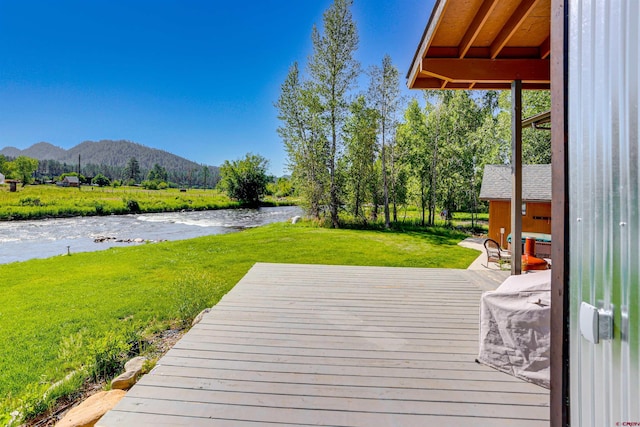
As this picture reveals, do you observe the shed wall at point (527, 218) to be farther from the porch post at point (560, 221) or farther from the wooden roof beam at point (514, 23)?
the porch post at point (560, 221)

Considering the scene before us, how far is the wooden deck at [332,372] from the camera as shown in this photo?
1800 mm

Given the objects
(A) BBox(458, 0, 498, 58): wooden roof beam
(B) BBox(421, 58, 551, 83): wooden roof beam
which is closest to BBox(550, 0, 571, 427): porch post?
(A) BBox(458, 0, 498, 58): wooden roof beam

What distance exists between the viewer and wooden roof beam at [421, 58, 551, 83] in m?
A: 3.42

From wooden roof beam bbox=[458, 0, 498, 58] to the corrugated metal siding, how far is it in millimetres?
1716

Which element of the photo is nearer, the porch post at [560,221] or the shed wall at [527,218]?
the porch post at [560,221]

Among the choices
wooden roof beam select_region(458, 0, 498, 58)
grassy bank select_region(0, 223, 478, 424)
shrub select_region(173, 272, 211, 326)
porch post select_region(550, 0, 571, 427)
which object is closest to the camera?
porch post select_region(550, 0, 571, 427)

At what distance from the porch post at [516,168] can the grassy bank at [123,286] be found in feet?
12.5

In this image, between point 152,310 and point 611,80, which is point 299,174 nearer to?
point 152,310

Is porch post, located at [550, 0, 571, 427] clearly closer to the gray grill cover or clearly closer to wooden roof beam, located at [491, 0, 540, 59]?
the gray grill cover

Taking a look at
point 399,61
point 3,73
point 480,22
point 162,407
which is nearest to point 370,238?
Answer: point 399,61

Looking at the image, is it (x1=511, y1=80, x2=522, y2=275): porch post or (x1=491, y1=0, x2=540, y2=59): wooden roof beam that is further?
(x1=511, y1=80, x2=522, y2=275): porch post

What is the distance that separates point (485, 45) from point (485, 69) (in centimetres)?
26

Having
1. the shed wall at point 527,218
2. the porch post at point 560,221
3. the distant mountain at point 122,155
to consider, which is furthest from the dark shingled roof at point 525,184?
the distant mountain at point 122,155

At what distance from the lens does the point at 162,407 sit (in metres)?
1.88
